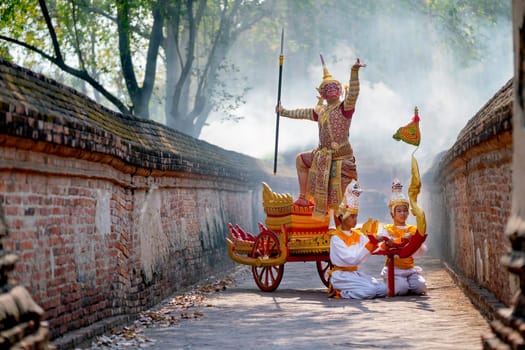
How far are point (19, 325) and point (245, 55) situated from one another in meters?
40.7

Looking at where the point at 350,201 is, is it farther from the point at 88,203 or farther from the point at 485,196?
the point at 88,203

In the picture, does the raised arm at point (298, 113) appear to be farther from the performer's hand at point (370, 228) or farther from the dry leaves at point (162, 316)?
the dry leaves at point (162, 316)

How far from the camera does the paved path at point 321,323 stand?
→ 7688mm

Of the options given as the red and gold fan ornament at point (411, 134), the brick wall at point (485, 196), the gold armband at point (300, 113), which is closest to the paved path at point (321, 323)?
the brick wall at point (485, 196)

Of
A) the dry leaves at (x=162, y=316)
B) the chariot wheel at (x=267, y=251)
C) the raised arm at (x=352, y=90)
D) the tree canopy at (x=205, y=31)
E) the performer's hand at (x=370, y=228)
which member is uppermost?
the tree canopy at (x=205, y=31)

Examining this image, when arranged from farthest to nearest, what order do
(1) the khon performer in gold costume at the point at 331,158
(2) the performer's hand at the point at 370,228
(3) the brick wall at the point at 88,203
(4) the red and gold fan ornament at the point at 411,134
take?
1. (1) the khon performer in gold costume at the point at 331,158
2. (2) the performer's hand at the point at 370,228
3. (4) the red and gold fan ornament at the point at 411,134
4. (3) the brick wall at the point at 88,203

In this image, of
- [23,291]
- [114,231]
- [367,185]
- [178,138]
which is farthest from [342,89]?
[367,185]

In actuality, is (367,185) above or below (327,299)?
above

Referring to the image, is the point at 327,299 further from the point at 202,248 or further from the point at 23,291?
the point at 23,291

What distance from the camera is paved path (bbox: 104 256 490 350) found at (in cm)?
769

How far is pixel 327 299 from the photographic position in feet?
36.6

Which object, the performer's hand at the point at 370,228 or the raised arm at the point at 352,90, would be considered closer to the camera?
the performer's hand at the point at 370,228

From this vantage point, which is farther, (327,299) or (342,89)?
(342,89)

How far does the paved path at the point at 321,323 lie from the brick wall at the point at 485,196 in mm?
449
